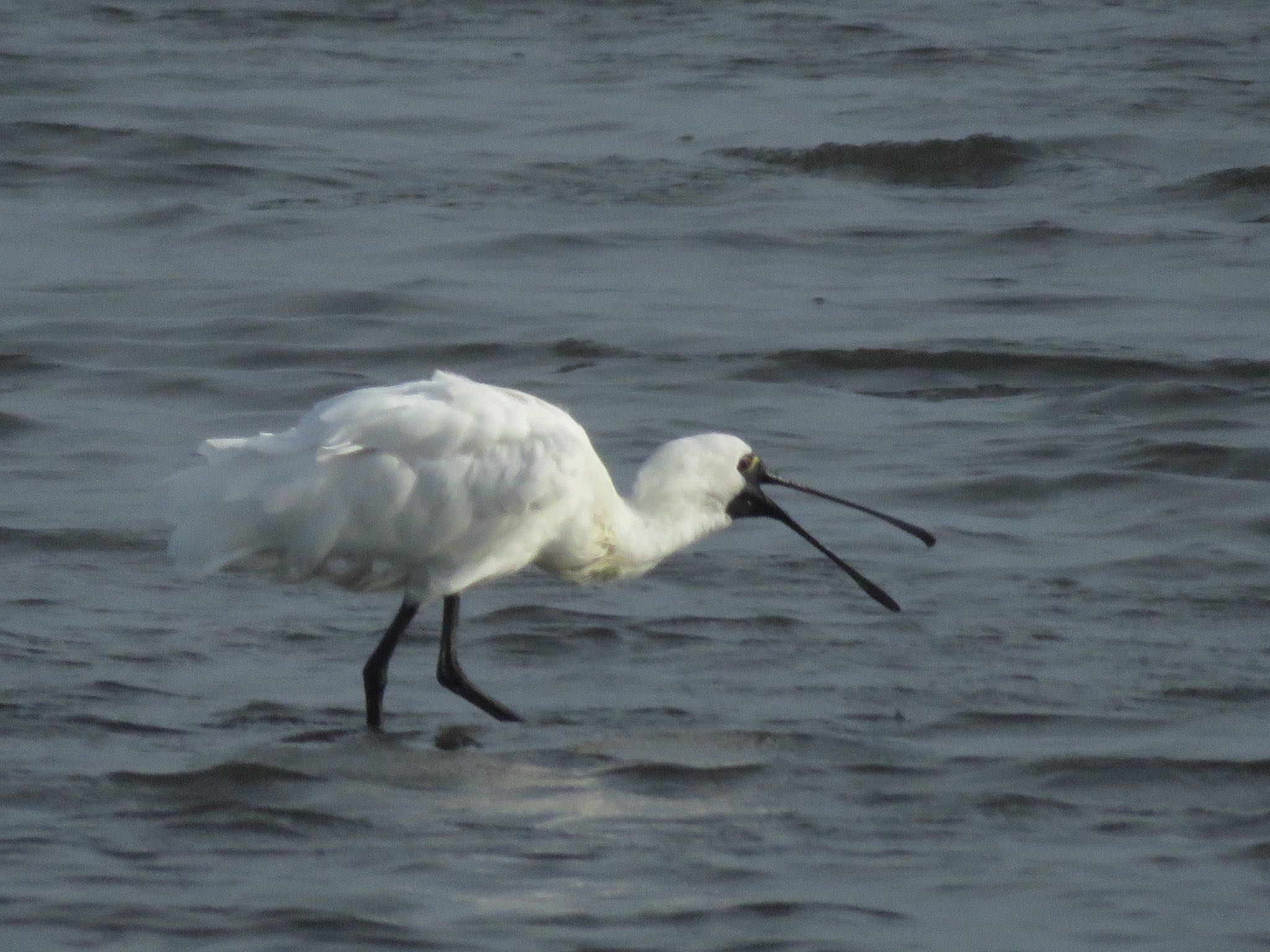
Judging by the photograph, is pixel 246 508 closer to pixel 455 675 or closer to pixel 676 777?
pixel 455 675

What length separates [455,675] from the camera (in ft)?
26.6

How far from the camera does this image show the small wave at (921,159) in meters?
17.8

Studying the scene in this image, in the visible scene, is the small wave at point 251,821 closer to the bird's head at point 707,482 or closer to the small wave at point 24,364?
the bird's head at point 707,482

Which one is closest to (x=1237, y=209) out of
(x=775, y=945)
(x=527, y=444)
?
(x=527, y=444)

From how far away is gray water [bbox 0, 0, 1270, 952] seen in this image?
6.58 m

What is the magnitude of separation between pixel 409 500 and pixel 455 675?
653 mm

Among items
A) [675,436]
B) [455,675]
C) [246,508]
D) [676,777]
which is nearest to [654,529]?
[455,675]

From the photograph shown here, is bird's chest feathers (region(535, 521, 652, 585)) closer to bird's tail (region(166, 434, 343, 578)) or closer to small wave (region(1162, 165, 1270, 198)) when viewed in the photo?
bird's tail (region(166, 434, 343, 578))

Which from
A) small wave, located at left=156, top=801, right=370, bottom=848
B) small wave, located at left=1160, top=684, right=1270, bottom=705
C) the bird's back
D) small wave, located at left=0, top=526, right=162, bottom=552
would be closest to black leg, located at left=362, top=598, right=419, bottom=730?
the bird's back

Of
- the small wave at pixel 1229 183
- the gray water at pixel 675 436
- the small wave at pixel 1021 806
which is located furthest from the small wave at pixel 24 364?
the small wave at pixel 1229 183

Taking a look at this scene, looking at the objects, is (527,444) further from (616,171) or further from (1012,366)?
(616,171)

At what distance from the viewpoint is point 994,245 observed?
15.8 meters

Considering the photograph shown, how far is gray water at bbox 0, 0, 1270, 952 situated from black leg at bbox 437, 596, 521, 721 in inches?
3.1

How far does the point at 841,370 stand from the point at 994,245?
117 inches
